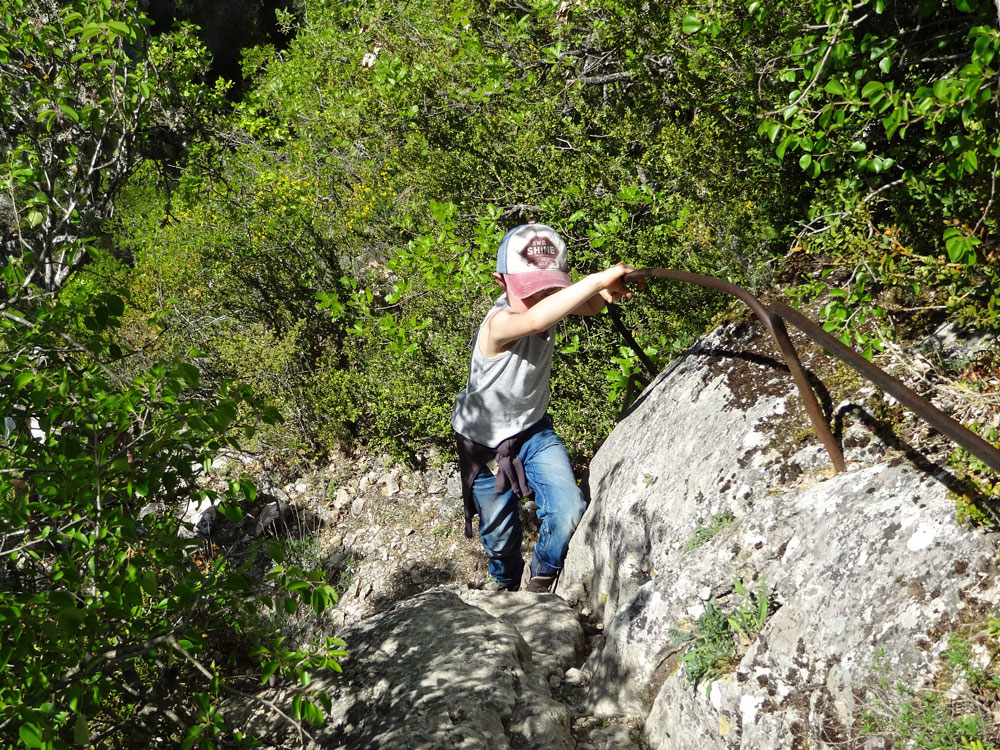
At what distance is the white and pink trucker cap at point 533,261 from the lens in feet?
11.3

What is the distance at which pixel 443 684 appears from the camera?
2.83 m

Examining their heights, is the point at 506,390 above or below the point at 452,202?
below

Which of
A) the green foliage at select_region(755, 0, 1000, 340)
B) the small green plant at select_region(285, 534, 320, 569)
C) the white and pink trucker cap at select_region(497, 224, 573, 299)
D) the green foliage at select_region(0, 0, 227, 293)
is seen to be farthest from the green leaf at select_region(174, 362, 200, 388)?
the small green plant at select_region(285, 534, 320, 569)

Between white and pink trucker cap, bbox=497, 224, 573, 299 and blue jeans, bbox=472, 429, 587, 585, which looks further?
blue jeans, bbox=472, 429, 587, 585

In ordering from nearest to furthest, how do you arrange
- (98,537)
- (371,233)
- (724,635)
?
(98,537) < (724,635) < (371,233)

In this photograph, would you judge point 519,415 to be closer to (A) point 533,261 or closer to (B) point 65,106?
(A) point 533,261

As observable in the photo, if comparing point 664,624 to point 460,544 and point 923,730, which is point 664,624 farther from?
point 460,544

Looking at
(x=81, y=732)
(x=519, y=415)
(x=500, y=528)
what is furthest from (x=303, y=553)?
(x=81, y=732)

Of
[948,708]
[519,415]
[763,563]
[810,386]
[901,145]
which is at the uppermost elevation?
[901,145]

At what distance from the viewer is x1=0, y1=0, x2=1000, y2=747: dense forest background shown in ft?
7.23

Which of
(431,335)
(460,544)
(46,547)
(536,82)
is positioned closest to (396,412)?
(431,335)

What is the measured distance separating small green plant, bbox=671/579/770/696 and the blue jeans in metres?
1.41

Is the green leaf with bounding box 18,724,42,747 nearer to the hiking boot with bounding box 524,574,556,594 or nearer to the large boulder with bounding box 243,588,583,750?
the large boulder with bounding box 243,588,583,750

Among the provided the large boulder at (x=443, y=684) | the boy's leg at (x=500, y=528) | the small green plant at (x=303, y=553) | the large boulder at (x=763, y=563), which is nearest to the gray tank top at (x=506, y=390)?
the boy's leg at (x=500, y=528)
